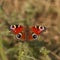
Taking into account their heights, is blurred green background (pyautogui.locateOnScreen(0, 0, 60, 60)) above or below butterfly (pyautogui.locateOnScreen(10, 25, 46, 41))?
below

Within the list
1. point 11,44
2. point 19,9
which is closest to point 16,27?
point 11,44

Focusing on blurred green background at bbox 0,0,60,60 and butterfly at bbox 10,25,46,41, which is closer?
butterfly at bbox 10,25,46,41

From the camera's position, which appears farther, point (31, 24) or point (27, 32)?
point (31, 24)

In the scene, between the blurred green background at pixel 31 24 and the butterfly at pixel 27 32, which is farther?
the blurred green background at pixel 31 24

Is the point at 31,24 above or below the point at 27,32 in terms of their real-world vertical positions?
below
